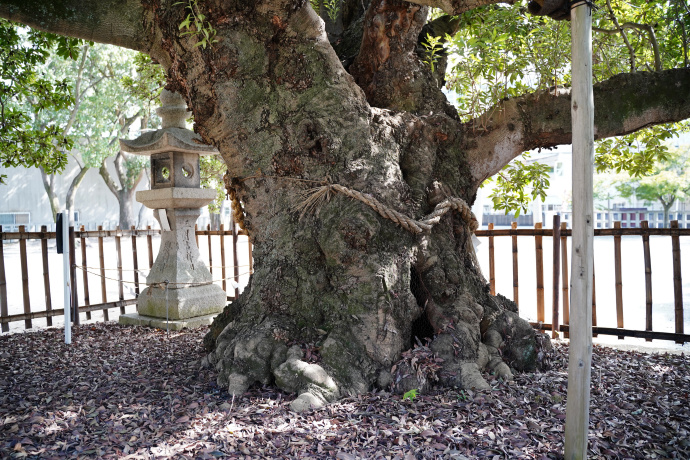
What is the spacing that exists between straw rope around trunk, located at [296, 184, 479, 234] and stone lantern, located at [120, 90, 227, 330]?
298cm

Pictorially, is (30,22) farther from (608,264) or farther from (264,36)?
(608,264)

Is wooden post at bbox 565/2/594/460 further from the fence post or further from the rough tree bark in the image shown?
the fence post

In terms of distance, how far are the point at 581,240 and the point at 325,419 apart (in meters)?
1.61

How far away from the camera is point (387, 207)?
3.33m

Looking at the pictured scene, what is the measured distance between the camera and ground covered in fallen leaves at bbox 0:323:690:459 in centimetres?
244

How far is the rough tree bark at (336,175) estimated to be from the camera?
3.29m

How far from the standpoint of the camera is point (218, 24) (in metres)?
3.58

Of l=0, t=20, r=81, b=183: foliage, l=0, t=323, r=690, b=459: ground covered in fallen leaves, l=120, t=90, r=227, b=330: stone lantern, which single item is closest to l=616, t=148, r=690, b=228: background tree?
l=120, t=90, r=227, b=330: stone lantern

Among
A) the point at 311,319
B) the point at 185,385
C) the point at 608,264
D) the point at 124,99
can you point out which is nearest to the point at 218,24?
the point at 311,319

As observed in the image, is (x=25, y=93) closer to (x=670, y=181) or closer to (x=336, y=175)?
(x=336, y=175)

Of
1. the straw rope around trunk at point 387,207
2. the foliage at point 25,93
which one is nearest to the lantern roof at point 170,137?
the foliage at point 25,93

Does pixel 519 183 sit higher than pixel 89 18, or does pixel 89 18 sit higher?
pixel 89 18

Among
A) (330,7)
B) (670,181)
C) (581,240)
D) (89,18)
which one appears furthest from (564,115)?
(670,181)

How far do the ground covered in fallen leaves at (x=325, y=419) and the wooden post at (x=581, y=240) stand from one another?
0.23m
